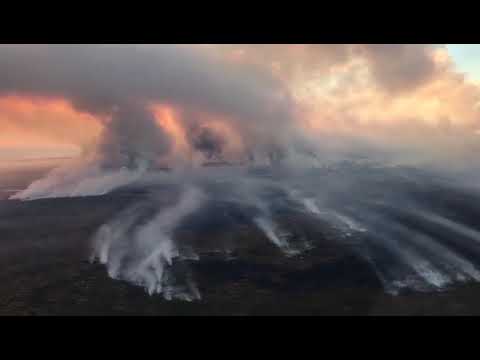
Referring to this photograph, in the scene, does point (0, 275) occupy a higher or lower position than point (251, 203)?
lower

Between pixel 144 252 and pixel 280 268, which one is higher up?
pixel 144 252

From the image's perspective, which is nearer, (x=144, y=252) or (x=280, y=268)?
(x=280, y=268)

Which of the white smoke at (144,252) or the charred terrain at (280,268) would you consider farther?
the white smoke at (144,252)

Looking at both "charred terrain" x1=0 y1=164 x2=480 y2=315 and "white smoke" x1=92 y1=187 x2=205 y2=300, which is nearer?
"charred terrain" x1=0 y1=164 x2=480 y2=315

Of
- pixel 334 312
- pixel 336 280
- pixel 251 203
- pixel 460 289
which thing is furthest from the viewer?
pixel 251 203
